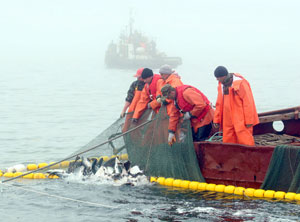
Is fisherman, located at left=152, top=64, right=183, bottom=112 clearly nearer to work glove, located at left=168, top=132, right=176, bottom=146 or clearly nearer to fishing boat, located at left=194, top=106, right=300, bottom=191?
work glove, located at left=168, top=132, right=176, bottom=146

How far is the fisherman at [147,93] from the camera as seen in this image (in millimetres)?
12078

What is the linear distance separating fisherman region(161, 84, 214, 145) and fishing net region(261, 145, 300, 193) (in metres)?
1.76

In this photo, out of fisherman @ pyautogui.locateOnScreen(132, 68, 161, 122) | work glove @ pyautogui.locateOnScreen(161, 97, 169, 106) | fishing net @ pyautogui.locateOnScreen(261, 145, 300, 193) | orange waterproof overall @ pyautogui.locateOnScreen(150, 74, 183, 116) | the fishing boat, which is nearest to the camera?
fishing net @ pyautogui.locateOnScreen(261, 145, 300, 193)

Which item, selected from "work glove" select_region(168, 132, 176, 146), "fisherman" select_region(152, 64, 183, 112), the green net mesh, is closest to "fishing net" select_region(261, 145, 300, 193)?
the green net mesh

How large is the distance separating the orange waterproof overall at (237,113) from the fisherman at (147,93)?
6.77 ft

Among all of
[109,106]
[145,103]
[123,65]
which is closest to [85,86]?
[109,106]

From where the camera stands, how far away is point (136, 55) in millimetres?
79875

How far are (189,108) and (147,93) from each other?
1.71 meters

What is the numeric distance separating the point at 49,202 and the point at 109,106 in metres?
25.8

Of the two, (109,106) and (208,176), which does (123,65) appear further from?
(208,176)

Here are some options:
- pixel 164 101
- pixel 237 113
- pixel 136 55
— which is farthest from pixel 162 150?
pixel 136 55

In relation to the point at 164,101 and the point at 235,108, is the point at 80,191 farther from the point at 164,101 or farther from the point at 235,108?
the point at 235,108

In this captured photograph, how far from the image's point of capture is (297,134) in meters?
11.5

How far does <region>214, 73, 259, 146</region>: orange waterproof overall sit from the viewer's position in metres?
10.0
